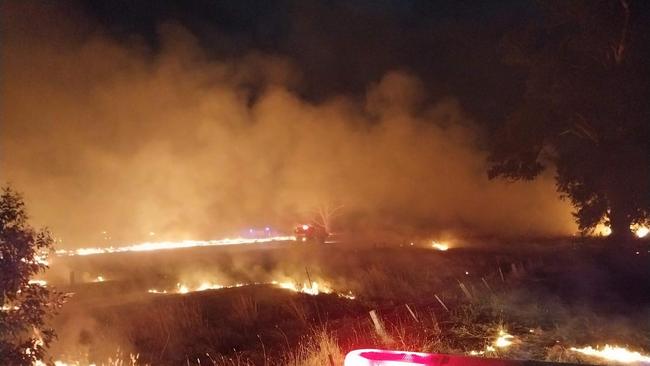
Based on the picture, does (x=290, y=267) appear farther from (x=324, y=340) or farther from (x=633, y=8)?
(x=633, y=8)

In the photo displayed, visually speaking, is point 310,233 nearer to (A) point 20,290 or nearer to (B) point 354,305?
(B) point 354,305

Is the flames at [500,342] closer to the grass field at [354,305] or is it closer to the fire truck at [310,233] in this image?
the grass field at [354,305]

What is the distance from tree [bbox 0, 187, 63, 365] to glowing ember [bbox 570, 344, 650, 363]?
5.87 m

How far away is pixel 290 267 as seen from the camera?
17.5 metres

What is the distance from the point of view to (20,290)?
578 centimetres

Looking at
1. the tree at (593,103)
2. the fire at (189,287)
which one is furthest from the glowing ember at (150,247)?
the tree at (593,103)

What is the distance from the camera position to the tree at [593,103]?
55.0ft

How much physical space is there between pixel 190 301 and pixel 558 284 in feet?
27.0

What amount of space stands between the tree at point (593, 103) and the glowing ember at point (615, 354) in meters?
11.7

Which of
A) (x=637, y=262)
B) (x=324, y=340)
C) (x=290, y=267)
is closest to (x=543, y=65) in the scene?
(x=637, y=262)

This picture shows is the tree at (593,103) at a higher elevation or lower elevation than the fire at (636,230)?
higher

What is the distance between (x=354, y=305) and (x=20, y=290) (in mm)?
8108

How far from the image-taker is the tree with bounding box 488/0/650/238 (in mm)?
16750

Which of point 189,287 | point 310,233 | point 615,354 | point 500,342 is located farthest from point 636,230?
point 500,342
